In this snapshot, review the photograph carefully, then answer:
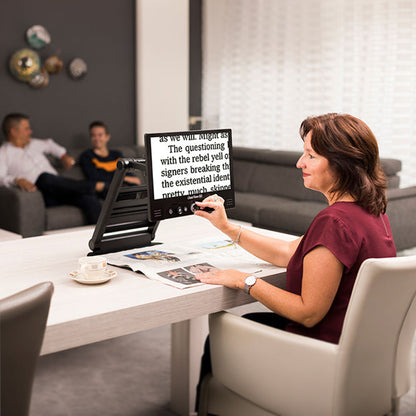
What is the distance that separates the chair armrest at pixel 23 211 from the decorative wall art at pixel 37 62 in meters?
1.48

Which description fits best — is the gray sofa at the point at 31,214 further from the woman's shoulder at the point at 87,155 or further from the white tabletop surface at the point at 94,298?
the white tabletop surface at the point at 94,298

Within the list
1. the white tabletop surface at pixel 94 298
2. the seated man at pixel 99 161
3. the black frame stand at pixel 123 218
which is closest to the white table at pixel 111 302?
the white tabletop surface at pixel 94 298

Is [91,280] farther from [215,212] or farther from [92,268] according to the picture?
[215,212]

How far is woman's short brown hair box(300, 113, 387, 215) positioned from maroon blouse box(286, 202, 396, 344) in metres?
0.05

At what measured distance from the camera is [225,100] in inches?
308

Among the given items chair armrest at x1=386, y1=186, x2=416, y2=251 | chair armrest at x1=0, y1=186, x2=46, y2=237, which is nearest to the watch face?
chair armrest at x1=386, y1=186, x2=416, y2=251

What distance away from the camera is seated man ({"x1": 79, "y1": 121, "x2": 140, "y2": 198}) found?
236 inches

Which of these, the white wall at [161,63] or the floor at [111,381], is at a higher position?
the white wall at [161,63]

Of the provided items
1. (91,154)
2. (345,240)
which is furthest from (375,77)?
(345,240)

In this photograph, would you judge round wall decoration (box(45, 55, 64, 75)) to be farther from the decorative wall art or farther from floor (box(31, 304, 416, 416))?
floor (box(31, 304, 416, 416))

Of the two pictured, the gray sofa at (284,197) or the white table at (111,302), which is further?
the gray sofa at (284,197)

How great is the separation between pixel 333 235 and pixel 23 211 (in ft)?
12.7

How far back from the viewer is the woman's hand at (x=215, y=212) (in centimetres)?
226

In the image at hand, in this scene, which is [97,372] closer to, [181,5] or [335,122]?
[335,122]
